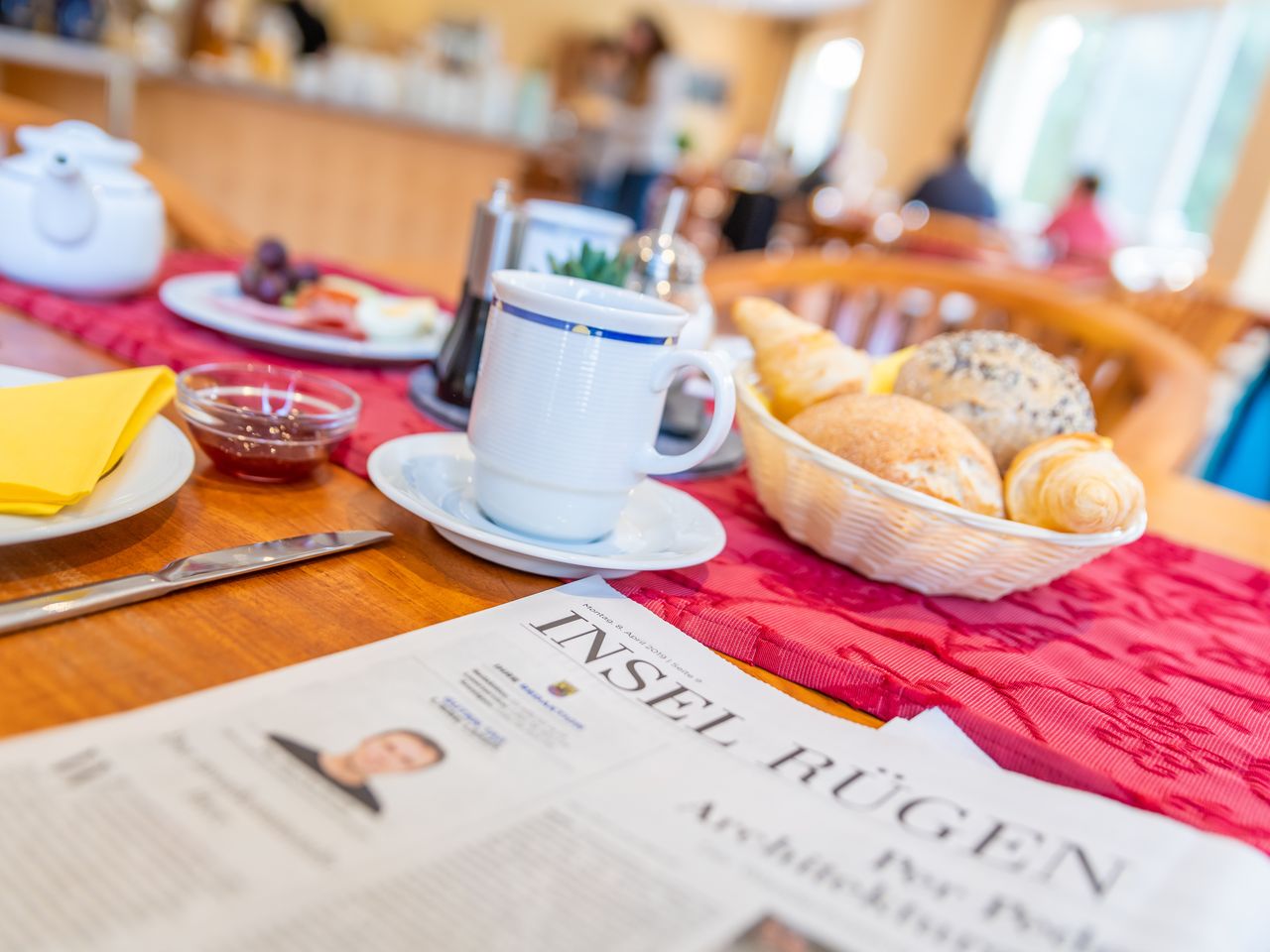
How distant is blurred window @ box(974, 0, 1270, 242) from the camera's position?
646 cm

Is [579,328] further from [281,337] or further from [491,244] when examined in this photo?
[281,337]

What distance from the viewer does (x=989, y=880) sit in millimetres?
368

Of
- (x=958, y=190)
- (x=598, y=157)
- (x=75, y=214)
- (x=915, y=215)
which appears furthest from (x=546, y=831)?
(x=958, y=190)

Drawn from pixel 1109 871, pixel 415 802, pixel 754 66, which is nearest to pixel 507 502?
pixel 415 802

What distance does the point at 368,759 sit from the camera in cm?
36

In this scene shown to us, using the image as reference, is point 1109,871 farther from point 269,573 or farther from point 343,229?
point 343,229

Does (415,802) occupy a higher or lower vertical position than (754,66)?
lower

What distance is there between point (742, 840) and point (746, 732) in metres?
0.08

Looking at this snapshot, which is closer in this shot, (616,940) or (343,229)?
(616,940)

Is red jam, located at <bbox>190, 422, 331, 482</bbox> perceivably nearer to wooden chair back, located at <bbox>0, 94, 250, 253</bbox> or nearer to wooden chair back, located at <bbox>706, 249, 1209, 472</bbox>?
wooden chair back, located at <bbox>0, 94, 250, 253</bbox>

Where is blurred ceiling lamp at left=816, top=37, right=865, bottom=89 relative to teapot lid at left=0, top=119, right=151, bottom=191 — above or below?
above

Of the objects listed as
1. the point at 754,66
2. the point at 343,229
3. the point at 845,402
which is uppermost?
the point at 754,66

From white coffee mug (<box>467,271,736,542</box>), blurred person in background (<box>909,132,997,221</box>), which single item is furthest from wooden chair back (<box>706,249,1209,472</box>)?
blurred person in background (<box>909,132,997,221</box>)

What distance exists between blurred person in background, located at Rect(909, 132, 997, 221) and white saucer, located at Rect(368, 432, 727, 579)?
590 cm
